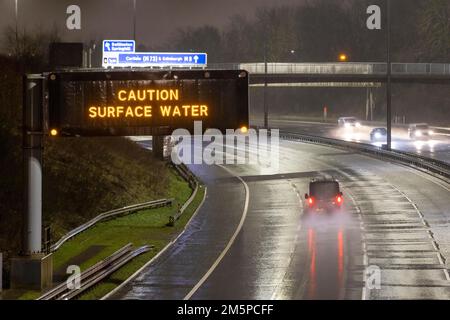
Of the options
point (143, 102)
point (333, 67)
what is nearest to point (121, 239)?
point (143, 102)

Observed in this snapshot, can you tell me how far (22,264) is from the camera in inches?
1052

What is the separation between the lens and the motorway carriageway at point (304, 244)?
27.6m

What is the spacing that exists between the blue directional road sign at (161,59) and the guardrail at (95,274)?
16593 mm

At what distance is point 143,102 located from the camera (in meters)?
25.6

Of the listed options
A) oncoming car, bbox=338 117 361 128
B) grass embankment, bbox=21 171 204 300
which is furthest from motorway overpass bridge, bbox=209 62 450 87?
grass embankment, bbox=21 171 204 300

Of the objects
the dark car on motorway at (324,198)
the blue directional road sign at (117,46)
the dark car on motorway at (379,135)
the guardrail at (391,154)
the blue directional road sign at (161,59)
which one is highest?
the blue directional road sign at (117,46)

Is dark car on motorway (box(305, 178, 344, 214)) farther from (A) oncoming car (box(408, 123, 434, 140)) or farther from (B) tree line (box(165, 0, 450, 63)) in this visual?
(B) tree line (box(165, 0, 450, 63))

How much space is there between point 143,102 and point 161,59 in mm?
24903

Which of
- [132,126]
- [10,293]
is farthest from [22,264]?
[132,126]

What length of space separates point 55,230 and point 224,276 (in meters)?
13.1

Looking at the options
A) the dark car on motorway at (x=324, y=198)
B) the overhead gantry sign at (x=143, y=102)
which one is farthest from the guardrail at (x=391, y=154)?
the overhead gantry sign at (x=143, y=102)

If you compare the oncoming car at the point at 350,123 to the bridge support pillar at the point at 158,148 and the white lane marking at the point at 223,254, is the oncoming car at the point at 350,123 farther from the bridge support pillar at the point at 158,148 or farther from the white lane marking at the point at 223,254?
the white lane marking at the point at 223,254

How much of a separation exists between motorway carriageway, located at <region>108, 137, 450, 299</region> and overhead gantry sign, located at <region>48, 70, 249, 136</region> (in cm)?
536

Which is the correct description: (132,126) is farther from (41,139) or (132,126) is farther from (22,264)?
(22,264)
